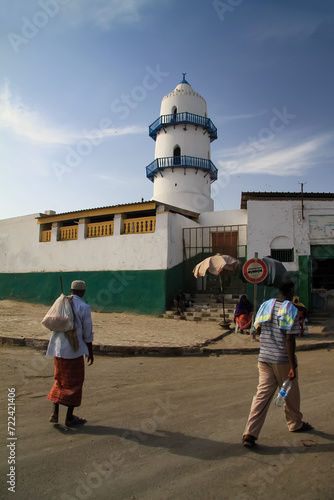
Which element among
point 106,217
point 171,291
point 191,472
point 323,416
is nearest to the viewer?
point 191,472

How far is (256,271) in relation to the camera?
9266 millimetres

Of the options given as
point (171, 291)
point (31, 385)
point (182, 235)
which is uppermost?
point (182, 235)

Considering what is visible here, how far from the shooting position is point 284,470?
306 cm

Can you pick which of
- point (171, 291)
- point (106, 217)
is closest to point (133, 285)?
point (171, 291)

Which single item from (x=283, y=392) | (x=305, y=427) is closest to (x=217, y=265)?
(x=305, y=427)

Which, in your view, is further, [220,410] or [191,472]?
[220,410]

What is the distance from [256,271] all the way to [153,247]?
21.6 feet

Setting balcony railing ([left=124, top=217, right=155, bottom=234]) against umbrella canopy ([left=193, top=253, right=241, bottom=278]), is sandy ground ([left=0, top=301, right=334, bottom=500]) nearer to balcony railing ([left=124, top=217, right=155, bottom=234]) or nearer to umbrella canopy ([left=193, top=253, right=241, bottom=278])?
umbrella canopy ([left=193, top=253, right=241, bottom=278])

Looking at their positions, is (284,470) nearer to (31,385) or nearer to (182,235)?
(31,385)

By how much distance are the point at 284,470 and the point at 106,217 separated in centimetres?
1597

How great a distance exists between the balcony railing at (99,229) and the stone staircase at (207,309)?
4735 millimetres

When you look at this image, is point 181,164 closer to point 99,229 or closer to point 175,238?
→ point 99,229

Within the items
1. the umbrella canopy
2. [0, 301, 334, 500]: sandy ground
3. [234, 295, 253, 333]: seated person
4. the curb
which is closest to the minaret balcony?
the umbrella canopy

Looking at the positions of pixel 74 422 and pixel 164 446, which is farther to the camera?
pixel 74 422
